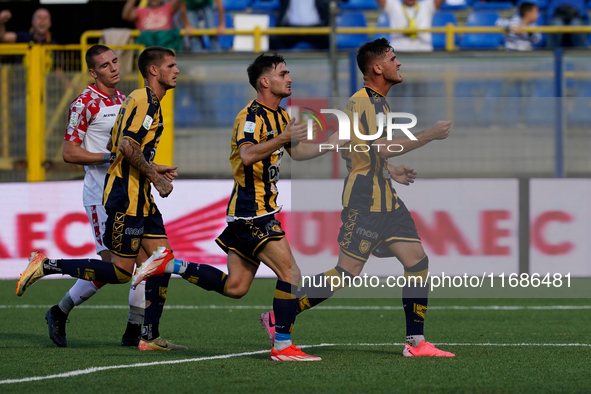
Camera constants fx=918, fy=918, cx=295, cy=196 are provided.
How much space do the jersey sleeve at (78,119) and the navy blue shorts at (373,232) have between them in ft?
7.45

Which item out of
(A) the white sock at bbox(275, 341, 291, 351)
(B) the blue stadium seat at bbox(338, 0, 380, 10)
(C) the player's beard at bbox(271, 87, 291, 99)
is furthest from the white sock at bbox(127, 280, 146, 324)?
(B) the blue stadium seat at bbox(338, 0, 380, 10)

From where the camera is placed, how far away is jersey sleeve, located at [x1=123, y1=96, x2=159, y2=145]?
20.4 feet

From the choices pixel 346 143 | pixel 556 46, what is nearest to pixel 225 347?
pixel 346 143

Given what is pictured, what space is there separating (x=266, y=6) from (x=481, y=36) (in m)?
3.57

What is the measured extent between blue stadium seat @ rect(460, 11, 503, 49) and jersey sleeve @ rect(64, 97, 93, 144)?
913 cm

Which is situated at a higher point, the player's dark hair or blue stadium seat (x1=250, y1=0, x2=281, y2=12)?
blue stadium seat (x1=250, y1=0, x2=281, y2=12)

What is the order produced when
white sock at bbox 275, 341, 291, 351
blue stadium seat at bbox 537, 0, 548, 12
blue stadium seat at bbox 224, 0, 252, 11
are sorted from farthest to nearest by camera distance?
blue stadium seat at bbox 224, 0, 252, 11 → blue stadium seat at bbox 537, 0, 548, 12 → white sock at bbox 275, 341, 291, 351

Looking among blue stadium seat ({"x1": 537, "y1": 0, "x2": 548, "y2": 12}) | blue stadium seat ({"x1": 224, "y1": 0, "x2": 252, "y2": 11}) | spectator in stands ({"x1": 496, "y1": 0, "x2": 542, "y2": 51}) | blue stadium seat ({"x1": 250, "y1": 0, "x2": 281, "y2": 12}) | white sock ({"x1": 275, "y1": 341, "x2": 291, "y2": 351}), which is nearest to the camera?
white sock ({"x1": 275, "y1": 341, "x2": 291, "y2": 351})

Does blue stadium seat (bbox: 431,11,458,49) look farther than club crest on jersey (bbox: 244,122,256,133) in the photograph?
Yes

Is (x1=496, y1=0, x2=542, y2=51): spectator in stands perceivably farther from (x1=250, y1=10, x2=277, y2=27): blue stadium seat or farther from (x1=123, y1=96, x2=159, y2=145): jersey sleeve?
(x1=123, y1=96, x2=159, y2=145): jersey sleeve

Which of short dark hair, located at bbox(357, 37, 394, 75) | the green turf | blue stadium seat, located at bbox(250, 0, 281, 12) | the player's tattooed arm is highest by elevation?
blue stadium seat, located at bbox(250, 0, 281, 12)

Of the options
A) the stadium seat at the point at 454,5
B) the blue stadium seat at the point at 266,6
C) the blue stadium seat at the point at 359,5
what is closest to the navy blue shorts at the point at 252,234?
the blue stadium seat at the point at 266,6

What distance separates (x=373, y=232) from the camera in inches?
235

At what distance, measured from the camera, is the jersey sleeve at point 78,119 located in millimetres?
6902
